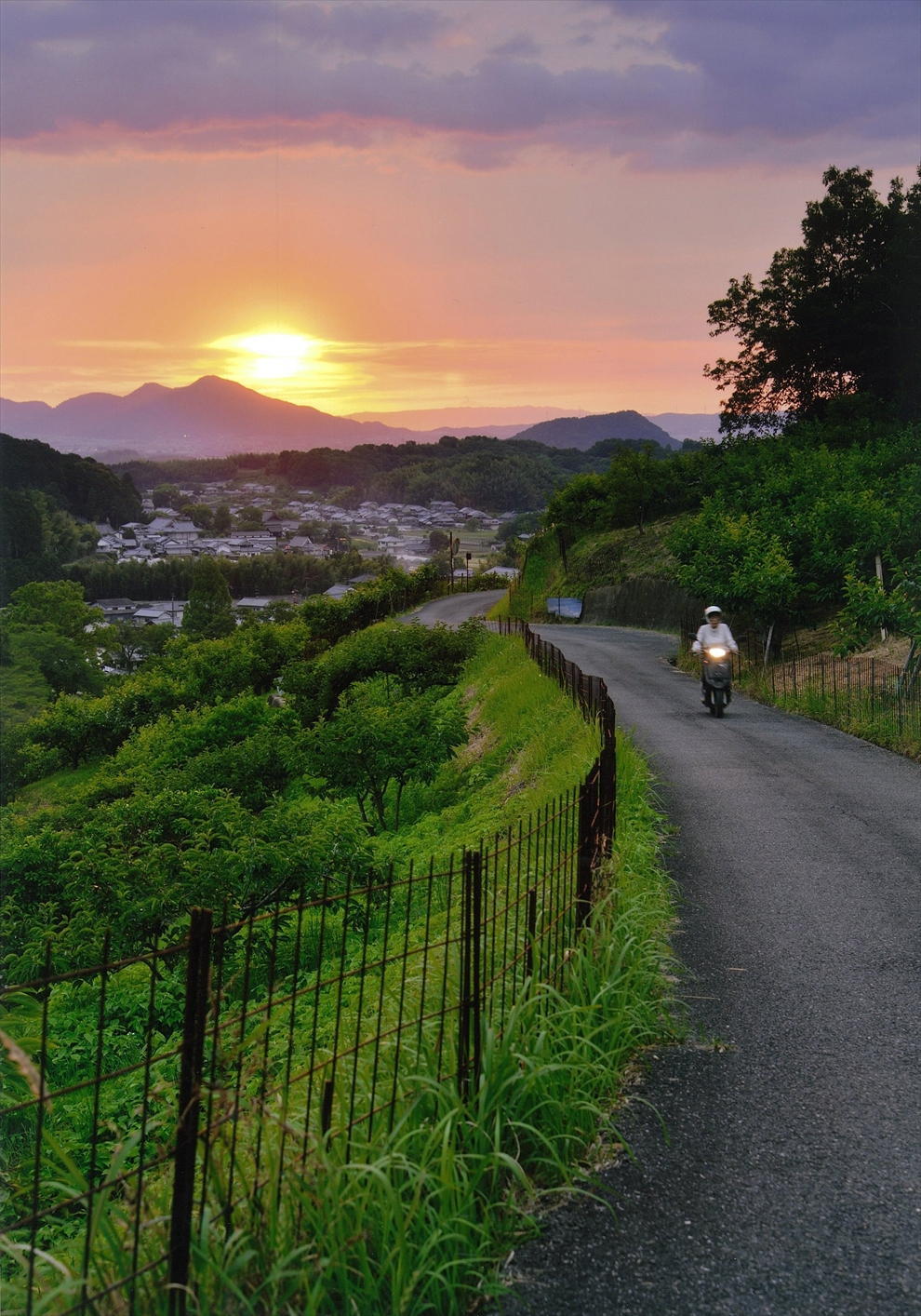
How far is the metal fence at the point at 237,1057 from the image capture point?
3139mm

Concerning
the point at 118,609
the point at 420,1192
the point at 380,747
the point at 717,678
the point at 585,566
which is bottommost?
the point at 118,609

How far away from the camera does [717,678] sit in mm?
17453

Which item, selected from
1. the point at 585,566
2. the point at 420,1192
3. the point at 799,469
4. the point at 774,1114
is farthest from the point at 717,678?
the point at 585,566

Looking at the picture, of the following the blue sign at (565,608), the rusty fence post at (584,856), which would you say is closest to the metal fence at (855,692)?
the rusty fence post at (584,856)

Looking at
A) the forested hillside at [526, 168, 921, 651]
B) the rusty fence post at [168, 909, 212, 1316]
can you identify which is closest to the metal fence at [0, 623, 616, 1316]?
the rusty fence post at [168, 909, 212, 1316]

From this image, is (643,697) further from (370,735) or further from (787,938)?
(787,938)

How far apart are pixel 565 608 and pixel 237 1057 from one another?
48.6 m

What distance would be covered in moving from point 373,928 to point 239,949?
161 centimetres

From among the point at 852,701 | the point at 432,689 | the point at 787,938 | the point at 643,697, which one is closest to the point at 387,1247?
the point at 787,938

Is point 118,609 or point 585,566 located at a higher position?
point 585,566

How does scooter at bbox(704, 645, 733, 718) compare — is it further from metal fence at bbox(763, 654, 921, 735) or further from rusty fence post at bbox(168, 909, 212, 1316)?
rusty fence post at bbox(168, 909, 212, 1316)

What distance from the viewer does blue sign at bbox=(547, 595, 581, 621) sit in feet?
173

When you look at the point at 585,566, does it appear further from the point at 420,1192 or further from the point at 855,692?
the point at 420,1192

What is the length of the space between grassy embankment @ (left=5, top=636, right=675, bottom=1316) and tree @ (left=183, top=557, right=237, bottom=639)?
275ft
